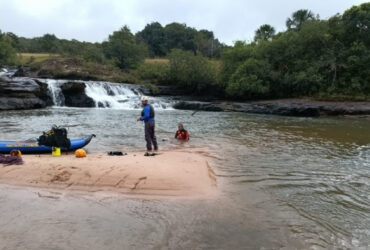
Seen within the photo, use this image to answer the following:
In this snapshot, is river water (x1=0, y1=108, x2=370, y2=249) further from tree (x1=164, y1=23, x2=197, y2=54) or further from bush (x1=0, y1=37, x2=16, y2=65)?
tree (x1=164, y1=23, x2=197, y2=54)

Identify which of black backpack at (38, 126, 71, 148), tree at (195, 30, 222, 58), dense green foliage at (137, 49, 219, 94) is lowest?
black backpack at (38, 126, 71, 148)

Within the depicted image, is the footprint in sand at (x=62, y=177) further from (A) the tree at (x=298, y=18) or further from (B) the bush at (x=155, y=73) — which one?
(A) the tree at (x=298, y=18)


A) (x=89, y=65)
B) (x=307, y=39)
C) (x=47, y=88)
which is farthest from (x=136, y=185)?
(x=89, y=65)

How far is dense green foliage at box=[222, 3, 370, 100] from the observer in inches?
1280

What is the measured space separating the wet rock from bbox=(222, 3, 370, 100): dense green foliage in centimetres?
1600

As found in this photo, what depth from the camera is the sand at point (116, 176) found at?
5840mm

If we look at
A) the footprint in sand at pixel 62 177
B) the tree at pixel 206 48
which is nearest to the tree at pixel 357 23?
the footprint in sand at pixel 62 177

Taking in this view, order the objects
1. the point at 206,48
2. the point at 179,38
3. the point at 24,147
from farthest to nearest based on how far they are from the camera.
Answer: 1. the point at 179,38
2. the point at 206,48
3. the point at 24,147

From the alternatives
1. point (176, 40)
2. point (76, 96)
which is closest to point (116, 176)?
point (76, 96)

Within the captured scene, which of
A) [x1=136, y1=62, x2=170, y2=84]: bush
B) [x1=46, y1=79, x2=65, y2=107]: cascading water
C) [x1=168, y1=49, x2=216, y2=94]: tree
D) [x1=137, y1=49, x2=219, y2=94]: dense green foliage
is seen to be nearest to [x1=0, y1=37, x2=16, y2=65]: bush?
[x1=136, y1=62, x2=170, y2=84]: bush

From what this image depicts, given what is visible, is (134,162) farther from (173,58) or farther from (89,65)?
(89,65)

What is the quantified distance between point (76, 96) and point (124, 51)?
2675 centimetres

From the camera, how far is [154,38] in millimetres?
87625

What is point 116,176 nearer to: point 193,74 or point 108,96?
point 108,96
